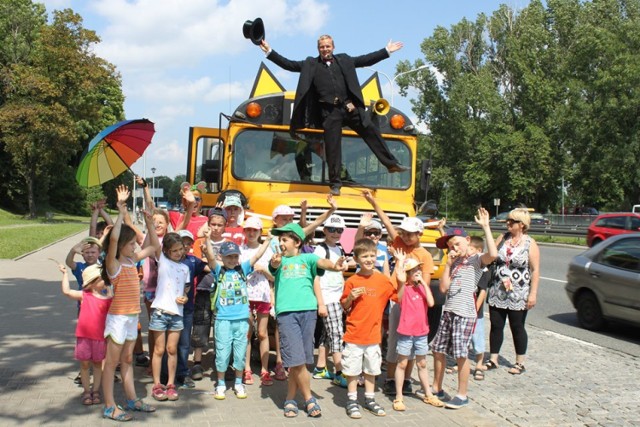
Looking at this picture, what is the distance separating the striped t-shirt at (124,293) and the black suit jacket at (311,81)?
10.0ft

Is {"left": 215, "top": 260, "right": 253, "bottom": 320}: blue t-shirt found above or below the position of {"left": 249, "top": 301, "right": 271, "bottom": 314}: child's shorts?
above

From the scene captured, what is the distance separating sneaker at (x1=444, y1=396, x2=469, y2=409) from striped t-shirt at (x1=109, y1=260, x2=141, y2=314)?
2.73m

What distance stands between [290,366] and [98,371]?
165 centimetres

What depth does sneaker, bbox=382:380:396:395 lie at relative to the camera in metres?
6.04

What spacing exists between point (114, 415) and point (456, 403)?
2798 millimetres

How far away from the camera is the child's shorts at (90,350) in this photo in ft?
17.6

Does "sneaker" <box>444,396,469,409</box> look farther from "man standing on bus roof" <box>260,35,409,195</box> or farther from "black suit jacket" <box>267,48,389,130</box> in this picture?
"black suit jacket" <box>267,48,389,130</box>

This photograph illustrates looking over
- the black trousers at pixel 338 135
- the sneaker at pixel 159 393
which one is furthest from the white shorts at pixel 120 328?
the black trousers at pixel 338 135

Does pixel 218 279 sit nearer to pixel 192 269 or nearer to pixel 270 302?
pixel 192 269

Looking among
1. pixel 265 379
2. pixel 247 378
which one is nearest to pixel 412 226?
pixel 265 379

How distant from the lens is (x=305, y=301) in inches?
216

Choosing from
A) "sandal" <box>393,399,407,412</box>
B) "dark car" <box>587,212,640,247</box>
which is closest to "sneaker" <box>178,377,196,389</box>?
"sandal" <box>393,399,407,412</box>

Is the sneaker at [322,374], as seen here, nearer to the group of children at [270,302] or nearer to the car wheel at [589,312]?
the group of children at [270,302]

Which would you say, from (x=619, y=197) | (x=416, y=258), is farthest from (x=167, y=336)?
(x=619, y=197)
